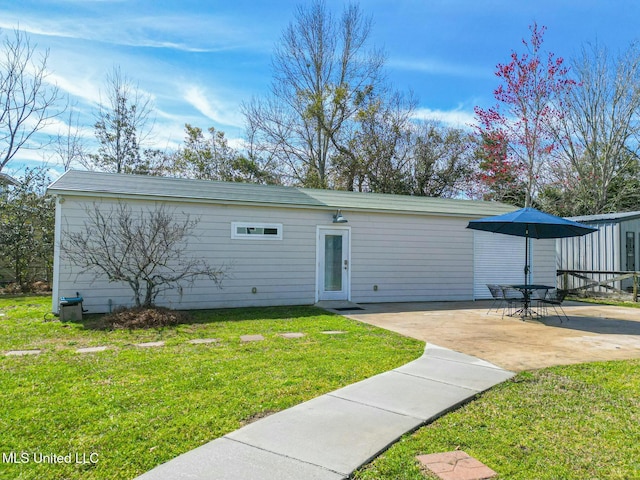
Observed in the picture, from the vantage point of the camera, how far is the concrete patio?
5.71m

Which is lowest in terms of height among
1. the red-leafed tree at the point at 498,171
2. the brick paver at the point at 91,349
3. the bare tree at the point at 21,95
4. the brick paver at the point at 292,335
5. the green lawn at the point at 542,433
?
the brick paver at the point at 91,349

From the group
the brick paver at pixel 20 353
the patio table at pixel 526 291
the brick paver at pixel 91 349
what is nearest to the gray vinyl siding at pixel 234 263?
the brick paver at pixel 20 353

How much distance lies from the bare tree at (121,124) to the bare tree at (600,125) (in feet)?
63.3

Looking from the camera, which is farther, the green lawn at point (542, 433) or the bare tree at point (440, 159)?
the bare tree at point (440, 159)

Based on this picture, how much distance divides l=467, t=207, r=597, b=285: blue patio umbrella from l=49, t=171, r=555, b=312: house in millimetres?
2494

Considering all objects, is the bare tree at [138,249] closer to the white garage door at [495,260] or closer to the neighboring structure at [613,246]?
the white garage door at [495,260]

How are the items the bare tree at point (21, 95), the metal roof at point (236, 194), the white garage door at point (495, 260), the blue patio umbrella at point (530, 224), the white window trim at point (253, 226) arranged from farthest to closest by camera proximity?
the bare tree at point (21, 95), the white garage door at point (495, 260), the white window trim at point (253, 226), the metal roof at point (236, 194), the blue patio umbrella at point (530, 224)

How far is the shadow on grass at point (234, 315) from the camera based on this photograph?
767 centimetres

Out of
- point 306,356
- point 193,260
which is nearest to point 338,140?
point 193,260

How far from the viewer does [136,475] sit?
251cm

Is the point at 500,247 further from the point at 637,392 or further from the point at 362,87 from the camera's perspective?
the point at 362,87

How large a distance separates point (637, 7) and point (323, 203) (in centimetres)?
1414

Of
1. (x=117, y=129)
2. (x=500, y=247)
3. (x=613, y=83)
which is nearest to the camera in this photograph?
(x=500, y=247)

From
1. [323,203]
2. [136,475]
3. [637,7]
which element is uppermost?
[637,7]
